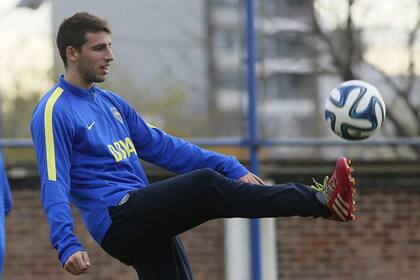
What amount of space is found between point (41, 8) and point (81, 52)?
4.07m

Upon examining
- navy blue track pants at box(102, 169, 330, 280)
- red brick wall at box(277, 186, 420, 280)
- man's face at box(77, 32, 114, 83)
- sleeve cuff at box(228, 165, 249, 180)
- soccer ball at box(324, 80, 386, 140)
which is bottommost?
red brick wall at box(277, 186, 420, 280)

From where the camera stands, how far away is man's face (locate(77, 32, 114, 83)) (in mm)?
4750

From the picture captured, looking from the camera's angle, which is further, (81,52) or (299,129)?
(299,129)

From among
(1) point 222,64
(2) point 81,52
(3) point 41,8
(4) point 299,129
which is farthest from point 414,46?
(2) point 81,52

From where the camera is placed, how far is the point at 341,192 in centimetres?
438

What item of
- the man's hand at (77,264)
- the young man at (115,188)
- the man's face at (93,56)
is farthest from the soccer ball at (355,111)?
the man's hand at (77,264)

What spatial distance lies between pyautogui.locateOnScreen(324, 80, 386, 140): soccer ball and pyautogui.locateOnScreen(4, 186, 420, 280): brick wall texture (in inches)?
136

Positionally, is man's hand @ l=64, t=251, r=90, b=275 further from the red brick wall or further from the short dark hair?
the red brick wall

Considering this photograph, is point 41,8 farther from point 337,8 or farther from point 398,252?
point 398,252

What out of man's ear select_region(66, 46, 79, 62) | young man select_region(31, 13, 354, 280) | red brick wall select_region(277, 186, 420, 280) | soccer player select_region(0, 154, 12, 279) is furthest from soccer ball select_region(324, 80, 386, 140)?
red brick wall select_region(277, 186, 420, 280)

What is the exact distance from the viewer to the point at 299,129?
9.28m

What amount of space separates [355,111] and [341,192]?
60 centimetres

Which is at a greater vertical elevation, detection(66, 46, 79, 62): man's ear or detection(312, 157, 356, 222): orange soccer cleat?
detection(66, 46, 79, 62): man's ear

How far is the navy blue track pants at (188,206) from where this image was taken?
443cm
